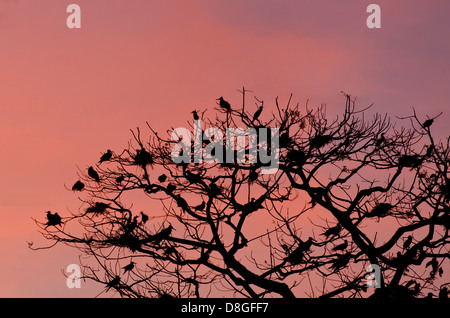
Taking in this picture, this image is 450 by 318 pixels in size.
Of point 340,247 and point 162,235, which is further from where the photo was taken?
point 340,247

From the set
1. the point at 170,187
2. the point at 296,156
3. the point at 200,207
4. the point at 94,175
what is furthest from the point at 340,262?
the point at 94,175

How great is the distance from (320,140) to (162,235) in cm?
326

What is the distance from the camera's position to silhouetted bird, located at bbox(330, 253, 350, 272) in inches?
406

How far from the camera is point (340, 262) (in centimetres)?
1030

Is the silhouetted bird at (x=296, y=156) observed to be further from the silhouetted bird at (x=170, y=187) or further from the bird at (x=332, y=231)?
the silhouetted bird at (x=170, y=187)

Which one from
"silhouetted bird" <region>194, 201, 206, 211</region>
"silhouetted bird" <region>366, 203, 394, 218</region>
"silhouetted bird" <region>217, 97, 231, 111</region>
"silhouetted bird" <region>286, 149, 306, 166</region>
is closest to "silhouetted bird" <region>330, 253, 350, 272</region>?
A: "silhouetted bird" <region>366, 203, 394, 218</region>

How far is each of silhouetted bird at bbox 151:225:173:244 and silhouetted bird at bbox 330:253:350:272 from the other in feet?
9.70

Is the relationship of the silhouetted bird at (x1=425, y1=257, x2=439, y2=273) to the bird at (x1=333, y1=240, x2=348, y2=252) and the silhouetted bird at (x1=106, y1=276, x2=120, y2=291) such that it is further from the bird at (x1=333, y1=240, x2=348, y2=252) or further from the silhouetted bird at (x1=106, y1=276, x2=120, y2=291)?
the silhouetted bird at (x1=106, y1=276, x2=120, y2=291)

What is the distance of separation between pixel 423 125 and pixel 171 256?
17.0 ft

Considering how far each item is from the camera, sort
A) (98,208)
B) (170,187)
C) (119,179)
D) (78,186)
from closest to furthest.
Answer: (170,187)
(98,208)
(119,179)
(78,186)

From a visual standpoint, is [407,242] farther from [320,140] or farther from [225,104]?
[225,104]

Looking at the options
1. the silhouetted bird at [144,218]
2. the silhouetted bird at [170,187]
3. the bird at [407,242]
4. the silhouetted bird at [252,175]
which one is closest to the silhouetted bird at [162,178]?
the silhouetted bird at [170,187]
